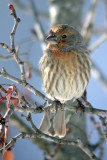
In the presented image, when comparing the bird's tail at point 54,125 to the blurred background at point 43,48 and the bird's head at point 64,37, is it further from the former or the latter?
the bird's head at point 64,37

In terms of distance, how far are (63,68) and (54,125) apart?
2.90 ft

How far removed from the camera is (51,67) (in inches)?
205

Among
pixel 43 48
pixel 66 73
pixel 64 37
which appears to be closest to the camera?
pixel 66 73

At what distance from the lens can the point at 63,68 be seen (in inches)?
203

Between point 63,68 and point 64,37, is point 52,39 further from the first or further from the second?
point 63,68

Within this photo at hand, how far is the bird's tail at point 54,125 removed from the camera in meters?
4.92

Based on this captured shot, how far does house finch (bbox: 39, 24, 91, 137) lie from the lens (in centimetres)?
517

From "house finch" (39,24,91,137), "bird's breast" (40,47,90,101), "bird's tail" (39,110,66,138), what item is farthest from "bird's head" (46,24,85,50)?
"bird's tail" (39,110,66,138)

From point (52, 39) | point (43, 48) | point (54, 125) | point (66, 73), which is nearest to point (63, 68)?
point (66, 73)

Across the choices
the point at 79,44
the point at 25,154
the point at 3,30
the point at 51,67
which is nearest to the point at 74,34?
the point at 79,44

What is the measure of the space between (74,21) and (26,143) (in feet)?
16.2

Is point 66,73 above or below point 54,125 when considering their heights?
above

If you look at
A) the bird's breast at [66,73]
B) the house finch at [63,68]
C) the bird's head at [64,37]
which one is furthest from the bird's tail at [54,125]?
the bird's head at [64,37]

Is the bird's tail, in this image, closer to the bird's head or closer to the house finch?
the house finch
